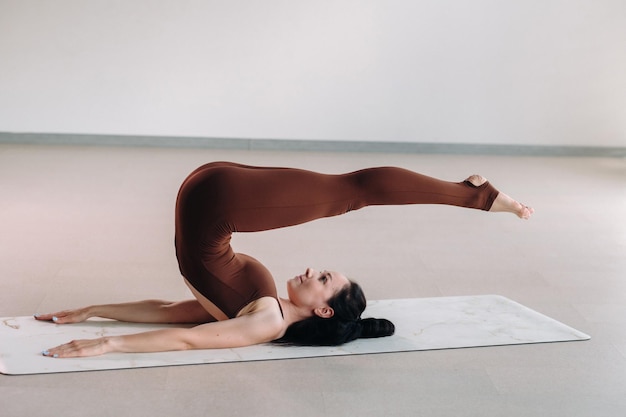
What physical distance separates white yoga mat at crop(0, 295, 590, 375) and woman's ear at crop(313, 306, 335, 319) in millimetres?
143

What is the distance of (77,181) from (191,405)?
2828mm

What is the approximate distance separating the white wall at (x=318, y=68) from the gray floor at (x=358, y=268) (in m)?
0.27

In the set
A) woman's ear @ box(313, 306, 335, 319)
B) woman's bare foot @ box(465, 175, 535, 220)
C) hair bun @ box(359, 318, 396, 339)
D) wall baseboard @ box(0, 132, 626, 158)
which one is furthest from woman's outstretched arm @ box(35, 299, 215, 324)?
wall baseboard @ box(0, 132, 626, 158)

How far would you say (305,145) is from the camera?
616cm

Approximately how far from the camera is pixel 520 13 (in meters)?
6.05

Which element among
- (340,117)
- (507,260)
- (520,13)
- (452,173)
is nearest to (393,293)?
(507,260)

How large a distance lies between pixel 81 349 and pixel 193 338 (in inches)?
14.5

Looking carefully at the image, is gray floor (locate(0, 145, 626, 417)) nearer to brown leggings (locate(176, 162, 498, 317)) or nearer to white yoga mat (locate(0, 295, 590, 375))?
white yoga mat (locate(0, 295, 590, 375))

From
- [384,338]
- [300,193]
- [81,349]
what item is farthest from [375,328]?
[81,349]

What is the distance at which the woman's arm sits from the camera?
2688 mm

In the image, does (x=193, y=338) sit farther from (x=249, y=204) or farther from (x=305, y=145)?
(x=305, y=145)

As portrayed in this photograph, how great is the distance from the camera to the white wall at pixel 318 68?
5.79 m

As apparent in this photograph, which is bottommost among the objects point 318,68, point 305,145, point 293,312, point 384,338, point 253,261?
point 384,338

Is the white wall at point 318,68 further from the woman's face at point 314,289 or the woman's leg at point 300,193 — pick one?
the woman's face at point 314,289
